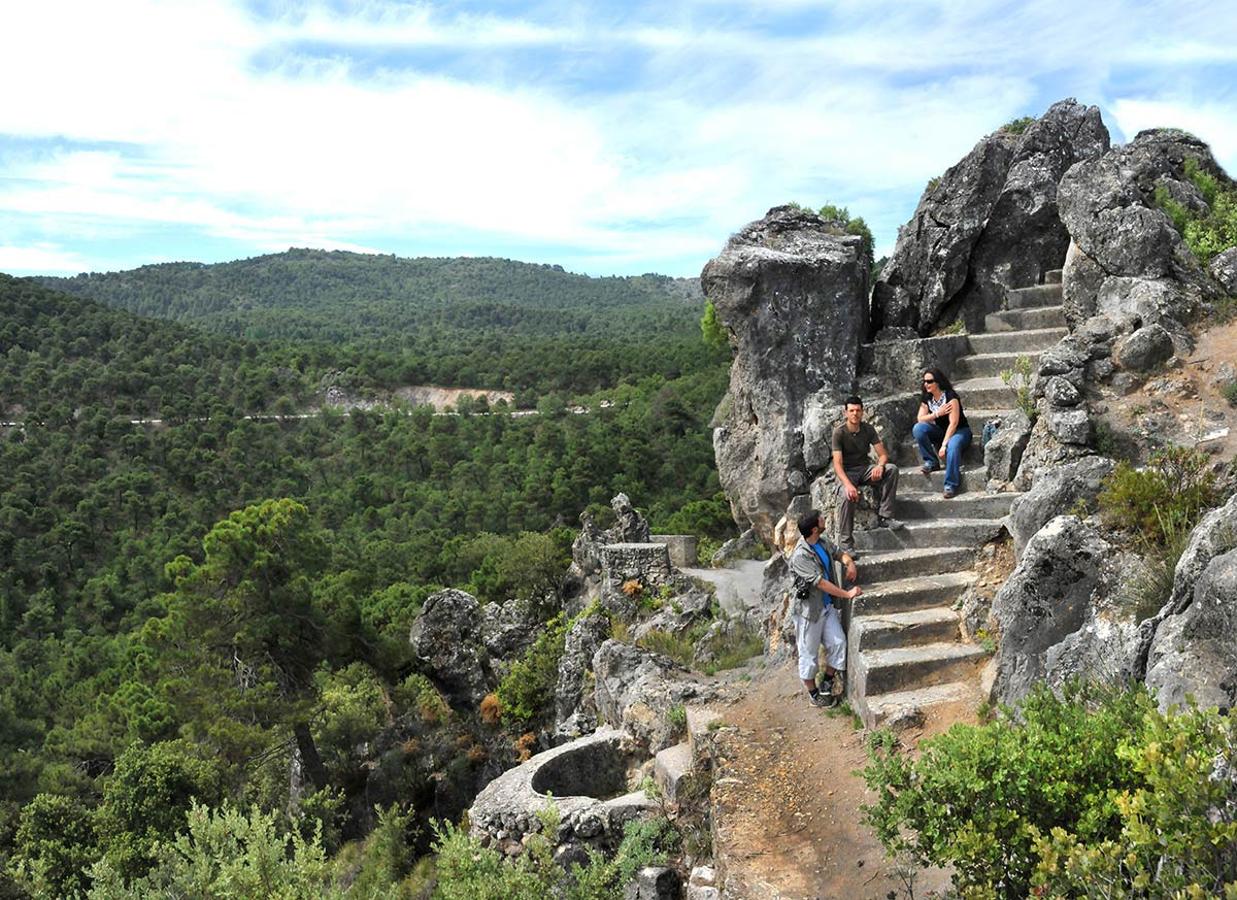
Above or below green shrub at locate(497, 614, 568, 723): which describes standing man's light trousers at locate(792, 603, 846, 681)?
above

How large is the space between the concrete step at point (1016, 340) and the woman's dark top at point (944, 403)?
2337 mm

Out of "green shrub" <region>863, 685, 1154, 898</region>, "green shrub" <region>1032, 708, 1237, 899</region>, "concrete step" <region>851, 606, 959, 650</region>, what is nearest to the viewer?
"green shrub" <region>1032, 708, 1237, 899</region>

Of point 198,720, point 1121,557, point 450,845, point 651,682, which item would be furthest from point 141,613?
point 1121,557

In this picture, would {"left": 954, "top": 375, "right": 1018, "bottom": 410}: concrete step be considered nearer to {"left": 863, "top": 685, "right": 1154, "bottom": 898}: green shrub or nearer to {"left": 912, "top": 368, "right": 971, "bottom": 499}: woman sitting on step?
{"left": 912, "top": 368, "right": 971, "bottom": 499}: woman sitting on step

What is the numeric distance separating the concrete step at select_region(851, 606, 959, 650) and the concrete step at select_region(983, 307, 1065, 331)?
5.88 meters

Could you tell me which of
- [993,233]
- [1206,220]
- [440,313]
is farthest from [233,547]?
[440,313]

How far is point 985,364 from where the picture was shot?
11.6m

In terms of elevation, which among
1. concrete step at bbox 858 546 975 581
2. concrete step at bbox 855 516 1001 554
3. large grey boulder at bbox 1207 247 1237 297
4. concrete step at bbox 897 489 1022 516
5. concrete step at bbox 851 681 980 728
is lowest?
concrete step at bbox 851 681 980 728

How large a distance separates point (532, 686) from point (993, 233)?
1093cm

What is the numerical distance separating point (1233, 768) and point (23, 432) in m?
56.5

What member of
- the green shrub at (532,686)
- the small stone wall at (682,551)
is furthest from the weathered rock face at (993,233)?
the small stone wall at (682,551)

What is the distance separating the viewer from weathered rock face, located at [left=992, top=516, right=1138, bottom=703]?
5844 millimetres

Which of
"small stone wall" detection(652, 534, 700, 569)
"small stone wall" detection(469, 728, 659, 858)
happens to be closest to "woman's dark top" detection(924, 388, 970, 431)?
"small stone wall" detection(469, 728, 659, 858)

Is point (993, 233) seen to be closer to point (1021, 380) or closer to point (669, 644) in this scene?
point (1021, 380)
